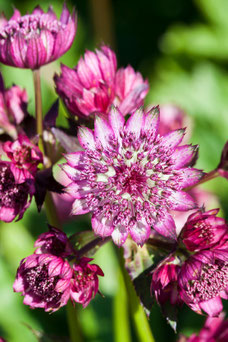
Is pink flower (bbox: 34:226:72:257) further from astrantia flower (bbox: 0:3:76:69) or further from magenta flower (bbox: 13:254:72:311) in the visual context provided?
astrantia flower (bbox: 0:3:76:69)

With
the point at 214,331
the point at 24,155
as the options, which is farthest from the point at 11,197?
the point at 214,331

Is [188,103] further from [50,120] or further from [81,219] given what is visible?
[50,120]

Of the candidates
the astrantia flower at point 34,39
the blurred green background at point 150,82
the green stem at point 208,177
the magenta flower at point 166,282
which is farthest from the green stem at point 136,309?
the blurred green background at point 150,82

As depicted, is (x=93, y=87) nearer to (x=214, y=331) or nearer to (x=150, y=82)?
(x=214, y=331)

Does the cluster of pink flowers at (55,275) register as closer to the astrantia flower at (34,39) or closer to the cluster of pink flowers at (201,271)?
the cluster of pink flowers at (201,271)

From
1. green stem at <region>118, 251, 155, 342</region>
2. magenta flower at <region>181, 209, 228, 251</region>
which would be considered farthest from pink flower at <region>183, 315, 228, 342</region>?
magenta flower at <region>181, 209, 228, 251</region>

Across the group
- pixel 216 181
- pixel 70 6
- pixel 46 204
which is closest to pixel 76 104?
pixel 46 204
